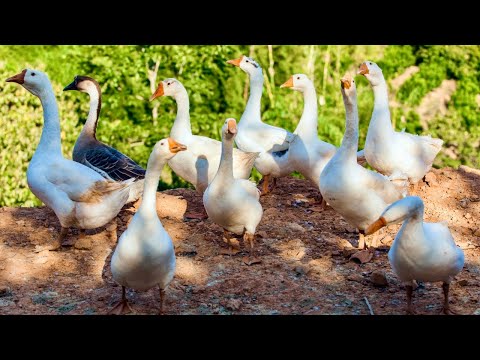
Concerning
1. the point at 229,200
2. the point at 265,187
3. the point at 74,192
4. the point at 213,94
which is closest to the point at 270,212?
the point at 265,187

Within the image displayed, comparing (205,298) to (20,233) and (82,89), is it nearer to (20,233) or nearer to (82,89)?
(20,233)

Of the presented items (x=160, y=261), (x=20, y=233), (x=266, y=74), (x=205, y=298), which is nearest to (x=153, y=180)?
(x=160, y=261)

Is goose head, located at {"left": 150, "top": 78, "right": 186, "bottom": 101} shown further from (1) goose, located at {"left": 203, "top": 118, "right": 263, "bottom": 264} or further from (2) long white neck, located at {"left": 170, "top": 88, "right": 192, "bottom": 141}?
(1) goose, located at {"left": 203, "top": 118, "right": 263, "bottom": 264}

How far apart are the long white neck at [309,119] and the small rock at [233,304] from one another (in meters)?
2.44

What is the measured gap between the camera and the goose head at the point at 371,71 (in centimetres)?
666

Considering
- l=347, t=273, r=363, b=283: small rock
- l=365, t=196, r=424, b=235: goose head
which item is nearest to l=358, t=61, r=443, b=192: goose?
l=347, t=273, r=363, b=283: small rock

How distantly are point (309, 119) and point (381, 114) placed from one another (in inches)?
28.7

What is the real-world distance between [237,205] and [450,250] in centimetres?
169

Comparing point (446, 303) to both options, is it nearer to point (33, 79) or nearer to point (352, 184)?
point (352, 184)

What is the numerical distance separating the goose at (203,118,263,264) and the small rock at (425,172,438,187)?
2.16 m

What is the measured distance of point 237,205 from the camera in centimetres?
562

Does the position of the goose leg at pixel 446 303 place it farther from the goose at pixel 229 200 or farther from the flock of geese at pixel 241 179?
the goose at pixel 229 200

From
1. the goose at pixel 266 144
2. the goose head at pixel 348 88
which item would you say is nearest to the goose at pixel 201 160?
the goose at pixel 266 144

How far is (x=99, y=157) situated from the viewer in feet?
21.6
